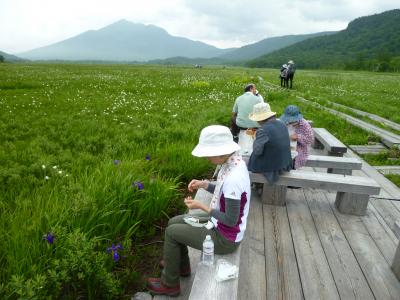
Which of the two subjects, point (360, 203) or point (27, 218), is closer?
point (27, 218)

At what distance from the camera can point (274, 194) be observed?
470 centimetres

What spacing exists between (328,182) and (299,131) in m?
1.29

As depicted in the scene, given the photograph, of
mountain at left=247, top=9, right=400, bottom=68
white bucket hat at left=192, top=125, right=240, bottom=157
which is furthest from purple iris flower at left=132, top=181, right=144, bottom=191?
mountain at left=247, top=9, right=400, bottom=68

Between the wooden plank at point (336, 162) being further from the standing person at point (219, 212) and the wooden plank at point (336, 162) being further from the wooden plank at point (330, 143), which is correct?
the standing person at point (219, 212)

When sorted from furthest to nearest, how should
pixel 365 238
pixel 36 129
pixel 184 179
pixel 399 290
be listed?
pixel 36 129 < pixel 184 179 < pixel 365 238 < pixel 399 290

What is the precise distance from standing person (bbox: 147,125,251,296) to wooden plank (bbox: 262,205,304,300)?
695 mm

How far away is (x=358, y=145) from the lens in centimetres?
819

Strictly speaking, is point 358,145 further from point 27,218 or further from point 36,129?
point 36,129

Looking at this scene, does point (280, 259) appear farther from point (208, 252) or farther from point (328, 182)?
point (328, 182)

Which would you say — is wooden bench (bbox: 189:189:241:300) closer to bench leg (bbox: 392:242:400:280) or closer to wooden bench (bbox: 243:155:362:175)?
bench leg (bbox: 392:242:400:280)

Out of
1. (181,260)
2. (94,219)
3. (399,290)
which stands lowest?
(399,290)

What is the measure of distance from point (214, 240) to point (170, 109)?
941cm

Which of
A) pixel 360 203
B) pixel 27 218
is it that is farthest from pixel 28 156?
pixel 360 203

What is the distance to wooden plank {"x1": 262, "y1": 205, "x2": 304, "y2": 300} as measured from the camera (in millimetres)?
3049
